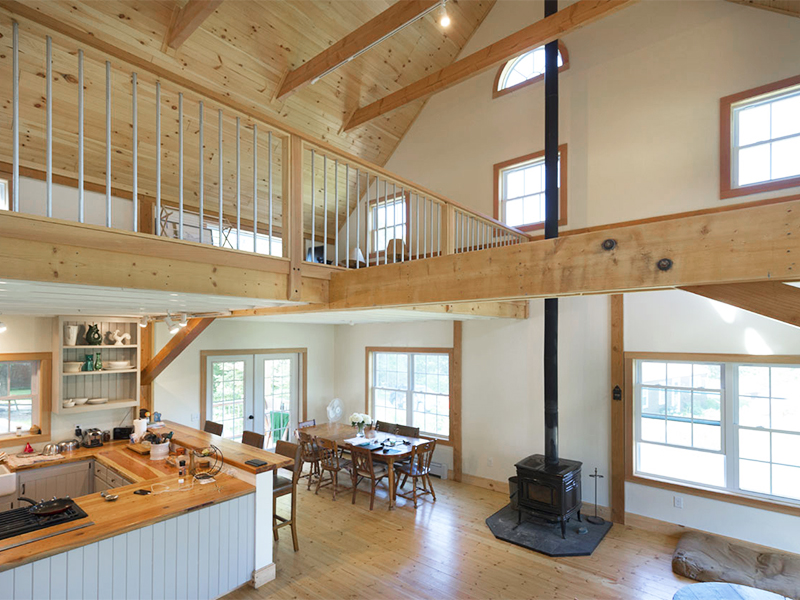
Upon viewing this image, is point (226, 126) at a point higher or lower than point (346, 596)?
higher

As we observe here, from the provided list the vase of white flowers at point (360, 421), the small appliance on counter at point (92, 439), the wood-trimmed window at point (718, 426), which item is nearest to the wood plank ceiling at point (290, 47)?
the small appliance on counter at point (92, 439)

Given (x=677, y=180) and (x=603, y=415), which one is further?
(x=603, y=415)

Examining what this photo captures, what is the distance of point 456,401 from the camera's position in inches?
271

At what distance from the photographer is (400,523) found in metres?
5.32

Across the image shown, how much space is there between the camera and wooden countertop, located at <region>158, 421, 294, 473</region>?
4074mm

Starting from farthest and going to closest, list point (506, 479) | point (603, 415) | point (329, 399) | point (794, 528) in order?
1. point (329, 399)
2. point (506, 479)
3. point (603, 415)
4. point (794, 528)

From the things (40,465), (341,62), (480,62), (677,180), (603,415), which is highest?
(480,62)

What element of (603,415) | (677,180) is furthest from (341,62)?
(603,415)

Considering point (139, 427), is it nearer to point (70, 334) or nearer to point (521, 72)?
point (70, 334)

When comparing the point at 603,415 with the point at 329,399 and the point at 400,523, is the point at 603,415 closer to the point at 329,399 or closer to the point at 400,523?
the point at 400,523

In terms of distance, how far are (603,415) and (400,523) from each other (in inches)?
112

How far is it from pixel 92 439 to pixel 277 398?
3.12 m

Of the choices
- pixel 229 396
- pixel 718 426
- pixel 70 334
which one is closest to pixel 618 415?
pixel 718 426

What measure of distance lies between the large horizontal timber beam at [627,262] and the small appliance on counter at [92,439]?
4634 mm
